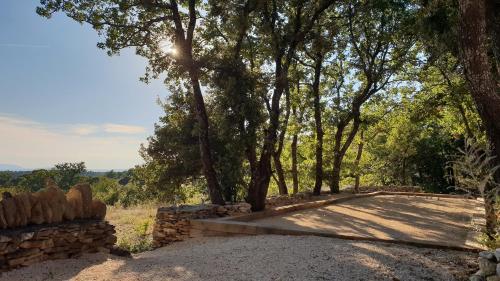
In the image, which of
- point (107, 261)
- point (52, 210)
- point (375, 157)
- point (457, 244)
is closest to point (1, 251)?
point (52, 210)

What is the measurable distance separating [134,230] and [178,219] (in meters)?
4.10

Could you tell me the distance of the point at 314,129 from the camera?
1447 cm

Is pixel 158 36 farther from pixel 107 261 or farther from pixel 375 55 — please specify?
pixel 375 55

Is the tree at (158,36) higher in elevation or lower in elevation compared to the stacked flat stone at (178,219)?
higher

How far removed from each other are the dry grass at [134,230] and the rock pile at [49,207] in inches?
88.1

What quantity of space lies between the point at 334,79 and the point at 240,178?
258 inches

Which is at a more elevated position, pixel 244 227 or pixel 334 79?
pixel 334 79

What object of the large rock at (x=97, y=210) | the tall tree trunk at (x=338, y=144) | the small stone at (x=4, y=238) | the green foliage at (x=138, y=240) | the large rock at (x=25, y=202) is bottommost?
the green foliage at (x=138, y=240)

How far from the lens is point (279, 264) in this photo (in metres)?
4.51

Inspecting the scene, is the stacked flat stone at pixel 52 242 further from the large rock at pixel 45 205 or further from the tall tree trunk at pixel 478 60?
the tall tree trunk at pixel 478 60

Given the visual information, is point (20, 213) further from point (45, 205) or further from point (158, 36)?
point (158, 36)

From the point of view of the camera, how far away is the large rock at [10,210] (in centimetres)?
530

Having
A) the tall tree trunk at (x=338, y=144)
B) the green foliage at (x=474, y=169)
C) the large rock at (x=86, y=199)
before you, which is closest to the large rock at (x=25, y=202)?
the large rock at (x=86, y=199)

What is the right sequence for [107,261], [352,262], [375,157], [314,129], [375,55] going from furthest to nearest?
1. [375,157]
2. [314,129]
3. [375,55]
4. [107,261]
5. [352,262]
